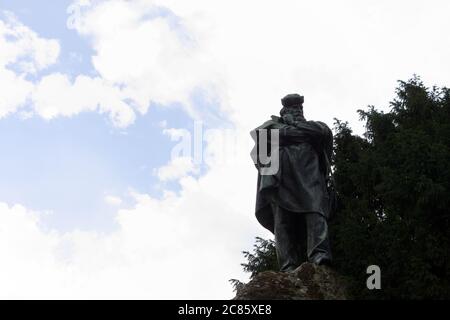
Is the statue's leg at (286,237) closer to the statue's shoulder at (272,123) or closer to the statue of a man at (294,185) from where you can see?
the statue of a man at (294,185)

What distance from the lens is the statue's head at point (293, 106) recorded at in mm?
8664

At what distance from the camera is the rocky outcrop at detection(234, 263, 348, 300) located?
7017 millimetres

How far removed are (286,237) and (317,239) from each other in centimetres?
43

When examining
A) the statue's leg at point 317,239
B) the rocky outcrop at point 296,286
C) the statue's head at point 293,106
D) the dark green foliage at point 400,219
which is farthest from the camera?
the dark green foliage at point 400,219

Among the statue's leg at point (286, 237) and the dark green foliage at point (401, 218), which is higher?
the dark green foliage at point (401, 218)

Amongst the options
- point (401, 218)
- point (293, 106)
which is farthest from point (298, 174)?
point (401, 218)

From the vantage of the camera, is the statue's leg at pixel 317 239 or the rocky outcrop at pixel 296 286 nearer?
the rocky outcrop at pixel 296 286

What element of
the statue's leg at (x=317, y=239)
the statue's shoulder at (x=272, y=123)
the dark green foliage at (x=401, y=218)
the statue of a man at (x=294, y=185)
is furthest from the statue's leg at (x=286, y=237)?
the dark green foliage at (x=401, y=218)

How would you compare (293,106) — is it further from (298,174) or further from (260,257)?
(260,257)

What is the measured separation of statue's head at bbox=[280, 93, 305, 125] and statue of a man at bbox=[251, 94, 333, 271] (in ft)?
0.04

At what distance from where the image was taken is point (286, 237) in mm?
8156

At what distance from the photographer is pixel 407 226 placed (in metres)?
16.7
